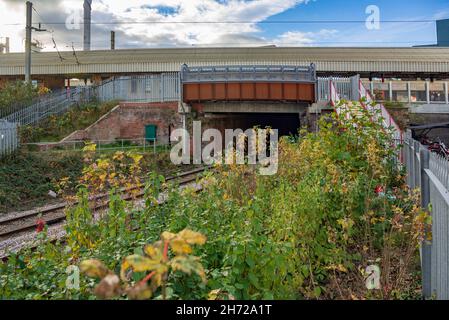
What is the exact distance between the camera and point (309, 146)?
8.45 meters

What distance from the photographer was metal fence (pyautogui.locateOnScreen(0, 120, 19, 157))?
16.4m

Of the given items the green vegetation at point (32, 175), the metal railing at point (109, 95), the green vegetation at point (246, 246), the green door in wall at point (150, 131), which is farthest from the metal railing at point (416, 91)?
the green vegetation at point (32, 175)

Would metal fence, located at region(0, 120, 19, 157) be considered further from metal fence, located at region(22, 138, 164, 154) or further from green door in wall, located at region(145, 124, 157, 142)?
green door in wall, located at region(145, 124, 157, 142)

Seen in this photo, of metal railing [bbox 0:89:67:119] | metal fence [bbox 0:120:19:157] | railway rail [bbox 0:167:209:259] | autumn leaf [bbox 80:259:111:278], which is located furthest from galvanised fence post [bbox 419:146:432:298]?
metal railing [bbox 0:89:67:119]

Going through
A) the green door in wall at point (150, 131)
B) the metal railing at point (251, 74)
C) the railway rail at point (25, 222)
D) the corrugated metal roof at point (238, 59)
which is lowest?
the railway rail at point (25, 222)

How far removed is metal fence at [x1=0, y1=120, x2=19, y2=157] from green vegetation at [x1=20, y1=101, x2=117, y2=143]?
12.1ft

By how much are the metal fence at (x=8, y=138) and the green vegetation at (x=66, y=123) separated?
12.1ft

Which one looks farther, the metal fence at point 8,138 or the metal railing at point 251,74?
the metal railing at point 251,74

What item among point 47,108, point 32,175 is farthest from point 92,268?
point 47,108

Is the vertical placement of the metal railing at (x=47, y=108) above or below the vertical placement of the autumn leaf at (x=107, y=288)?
above

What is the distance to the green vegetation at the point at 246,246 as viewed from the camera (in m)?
3.13

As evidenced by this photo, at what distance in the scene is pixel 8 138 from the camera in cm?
1678

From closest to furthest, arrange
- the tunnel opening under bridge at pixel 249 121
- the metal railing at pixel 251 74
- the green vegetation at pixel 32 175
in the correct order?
the green vegetation at pixel 32 175, the metal railing at pixel 251 74, the tunnel opening under bridge at pixel 249 121

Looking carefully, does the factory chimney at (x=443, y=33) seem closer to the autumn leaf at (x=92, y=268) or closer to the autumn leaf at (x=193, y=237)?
the autumn leaf at (x=193, y=237)
